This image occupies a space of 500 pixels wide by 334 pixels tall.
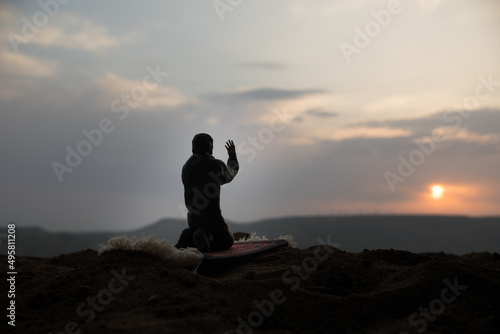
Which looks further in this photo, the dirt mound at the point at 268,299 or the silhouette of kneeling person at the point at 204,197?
the silhouette of kneeling person at the point at 204,197

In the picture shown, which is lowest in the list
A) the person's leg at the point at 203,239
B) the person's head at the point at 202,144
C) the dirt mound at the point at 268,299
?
the dirt mound at the point at 268,299

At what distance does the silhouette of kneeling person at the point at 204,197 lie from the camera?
7.04 m

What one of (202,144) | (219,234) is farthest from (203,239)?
(202,144)

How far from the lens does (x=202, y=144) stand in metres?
7.16

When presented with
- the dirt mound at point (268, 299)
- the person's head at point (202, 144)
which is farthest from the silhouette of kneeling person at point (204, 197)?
the dirt mound at point (268, 299)

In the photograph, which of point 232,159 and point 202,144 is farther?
point 232,159

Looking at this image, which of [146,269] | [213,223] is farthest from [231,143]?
[146,269]

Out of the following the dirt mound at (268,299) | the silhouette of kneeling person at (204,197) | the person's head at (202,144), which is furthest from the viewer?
the person's head at (202,144)

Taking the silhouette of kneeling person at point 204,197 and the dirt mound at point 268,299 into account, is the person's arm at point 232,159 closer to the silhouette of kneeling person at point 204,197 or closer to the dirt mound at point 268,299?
the silhouette of kneeling person at point 204,197

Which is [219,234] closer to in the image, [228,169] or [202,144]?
[228,169]

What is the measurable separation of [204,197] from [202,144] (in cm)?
79

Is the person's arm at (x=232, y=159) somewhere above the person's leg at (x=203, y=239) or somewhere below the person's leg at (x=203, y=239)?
above

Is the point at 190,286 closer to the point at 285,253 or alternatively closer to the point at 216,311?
the point at 216,311

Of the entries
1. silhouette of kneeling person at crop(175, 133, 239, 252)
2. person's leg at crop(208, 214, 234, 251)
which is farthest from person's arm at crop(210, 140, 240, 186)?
person's leg at crop(208, 214, 234, 251)
